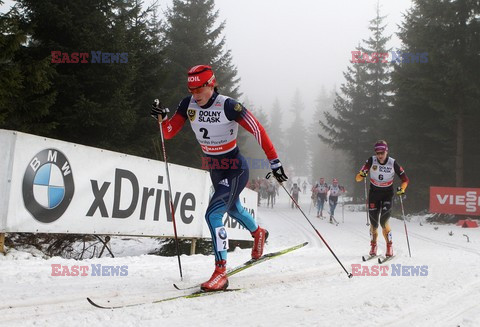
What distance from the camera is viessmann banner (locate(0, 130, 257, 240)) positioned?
5.18 meters

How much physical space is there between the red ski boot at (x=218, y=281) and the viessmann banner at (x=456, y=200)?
16.6 m

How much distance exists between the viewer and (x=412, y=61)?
22172mm

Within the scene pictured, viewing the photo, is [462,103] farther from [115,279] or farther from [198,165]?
[115,279]

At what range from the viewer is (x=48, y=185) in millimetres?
5562

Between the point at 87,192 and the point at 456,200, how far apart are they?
17.1m

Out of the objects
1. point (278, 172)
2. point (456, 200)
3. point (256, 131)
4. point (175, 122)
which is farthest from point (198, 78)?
point (456, 200)

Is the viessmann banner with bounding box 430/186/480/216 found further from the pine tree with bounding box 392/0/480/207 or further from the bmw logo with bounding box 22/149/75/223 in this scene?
the bmw logo with bounding box 22/149/75/223

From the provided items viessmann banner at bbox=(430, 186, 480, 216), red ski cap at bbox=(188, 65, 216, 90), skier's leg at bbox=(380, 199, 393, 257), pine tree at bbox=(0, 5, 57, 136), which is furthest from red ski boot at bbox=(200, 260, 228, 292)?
viessmann banner at bbox=(430, 186, 480, 216)

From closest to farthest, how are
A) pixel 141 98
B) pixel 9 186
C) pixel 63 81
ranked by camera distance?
1. pixel 9 186
2. pixel 63 81
3. pixel 141 98

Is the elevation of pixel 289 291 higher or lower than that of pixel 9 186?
lower

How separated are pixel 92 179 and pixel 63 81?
634 cm

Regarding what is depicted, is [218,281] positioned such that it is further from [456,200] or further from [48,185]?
[456,200]

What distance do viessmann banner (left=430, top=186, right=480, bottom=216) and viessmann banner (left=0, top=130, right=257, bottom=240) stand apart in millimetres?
14087

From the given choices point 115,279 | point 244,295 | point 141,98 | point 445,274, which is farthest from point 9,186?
point 141,98
